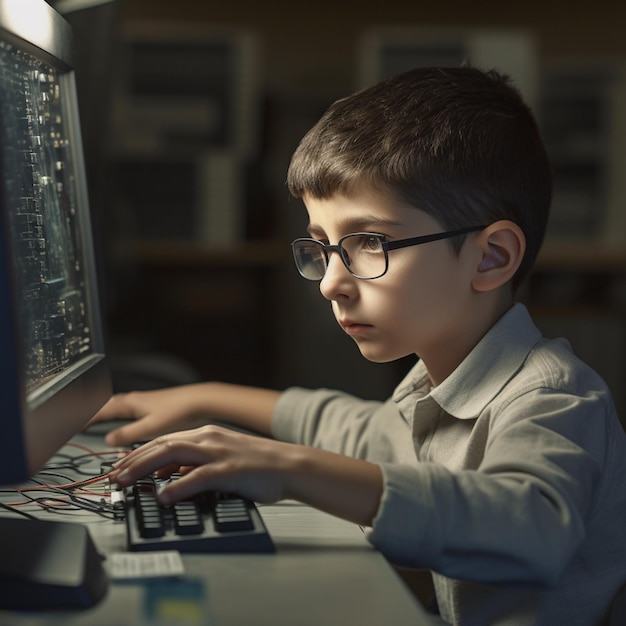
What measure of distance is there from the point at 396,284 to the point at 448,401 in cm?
12

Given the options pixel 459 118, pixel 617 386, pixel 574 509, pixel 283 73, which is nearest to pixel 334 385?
pixel 617 386

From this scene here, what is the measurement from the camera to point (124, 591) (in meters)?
0.54

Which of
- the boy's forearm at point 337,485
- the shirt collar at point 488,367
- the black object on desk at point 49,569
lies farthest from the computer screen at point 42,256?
the shirt collar at point 488,367

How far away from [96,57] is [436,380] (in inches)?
38.4

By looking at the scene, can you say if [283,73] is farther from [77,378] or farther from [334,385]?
[77,378]

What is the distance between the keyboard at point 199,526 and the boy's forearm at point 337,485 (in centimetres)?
4

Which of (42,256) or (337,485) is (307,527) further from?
(42,256)

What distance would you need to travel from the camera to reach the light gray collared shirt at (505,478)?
1.90 ft

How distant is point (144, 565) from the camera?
0.57 metres

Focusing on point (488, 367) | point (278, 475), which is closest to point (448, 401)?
point (488, 367)

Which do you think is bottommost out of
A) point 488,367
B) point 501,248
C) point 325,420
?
point 325,420

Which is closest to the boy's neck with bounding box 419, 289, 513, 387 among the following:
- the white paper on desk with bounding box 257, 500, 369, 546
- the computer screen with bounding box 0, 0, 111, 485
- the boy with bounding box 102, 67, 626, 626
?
the boy with bounding box 102, 67, 626, 626

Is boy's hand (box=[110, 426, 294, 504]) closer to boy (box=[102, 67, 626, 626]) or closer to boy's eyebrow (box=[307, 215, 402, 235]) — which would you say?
boy (box=[102, 67, 626, 626])

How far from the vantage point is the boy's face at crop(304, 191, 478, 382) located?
81 centimetres
